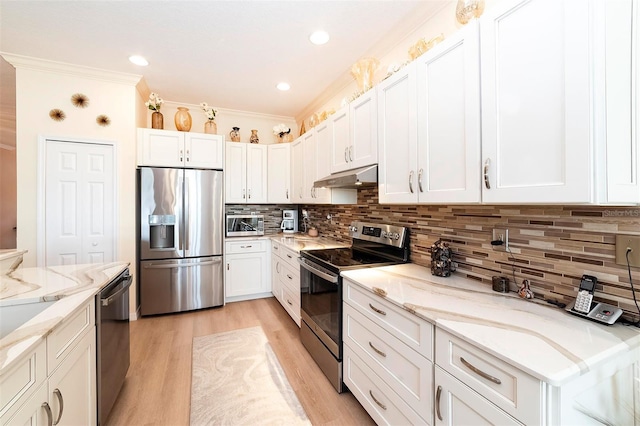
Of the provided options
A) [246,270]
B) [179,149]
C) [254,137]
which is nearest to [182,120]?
[179,149]

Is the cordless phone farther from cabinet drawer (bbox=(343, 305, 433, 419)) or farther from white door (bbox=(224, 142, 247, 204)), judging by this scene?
white door (bbox=(224, 142, 247, 204))

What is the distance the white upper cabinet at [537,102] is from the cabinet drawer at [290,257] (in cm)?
195

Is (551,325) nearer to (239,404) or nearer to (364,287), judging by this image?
(364,287)

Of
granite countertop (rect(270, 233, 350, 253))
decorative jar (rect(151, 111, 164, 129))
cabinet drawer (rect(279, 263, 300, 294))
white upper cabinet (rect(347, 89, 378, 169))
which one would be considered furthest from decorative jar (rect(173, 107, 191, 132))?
white upper cabinet (rect(347, 89, 378, 169))

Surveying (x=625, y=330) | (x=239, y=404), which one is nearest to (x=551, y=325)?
(x=625, y=330)

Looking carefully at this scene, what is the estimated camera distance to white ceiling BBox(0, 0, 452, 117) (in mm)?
1931

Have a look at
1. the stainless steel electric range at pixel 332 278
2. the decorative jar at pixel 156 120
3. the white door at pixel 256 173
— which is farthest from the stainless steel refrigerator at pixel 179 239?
the stainless steel electric range at pixel 332 278

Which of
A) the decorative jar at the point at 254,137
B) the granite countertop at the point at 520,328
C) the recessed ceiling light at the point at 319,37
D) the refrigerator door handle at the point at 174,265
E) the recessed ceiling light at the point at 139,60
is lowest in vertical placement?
the refrigerator door handle at the point at 174,265

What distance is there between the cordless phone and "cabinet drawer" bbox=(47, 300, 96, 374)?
2.13 m

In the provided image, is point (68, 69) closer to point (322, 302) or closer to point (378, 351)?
point (322, 302)

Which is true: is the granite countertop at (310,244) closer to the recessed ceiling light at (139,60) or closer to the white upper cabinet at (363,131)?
the white upper cabinet at (363,131)

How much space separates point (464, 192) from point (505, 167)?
0.21 metres

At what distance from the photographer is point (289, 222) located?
14.0 feet

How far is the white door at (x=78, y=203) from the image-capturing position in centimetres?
283
